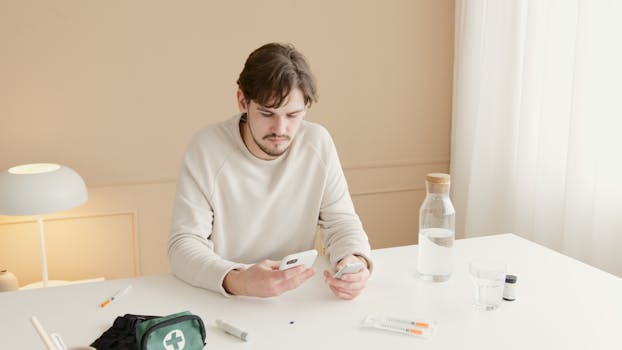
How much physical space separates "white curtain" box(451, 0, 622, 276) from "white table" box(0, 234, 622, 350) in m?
0.83

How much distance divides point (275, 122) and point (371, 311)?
62 centimetres

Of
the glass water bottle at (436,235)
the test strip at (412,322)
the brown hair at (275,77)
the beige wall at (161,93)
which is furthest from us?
the beige wall at (161,93)

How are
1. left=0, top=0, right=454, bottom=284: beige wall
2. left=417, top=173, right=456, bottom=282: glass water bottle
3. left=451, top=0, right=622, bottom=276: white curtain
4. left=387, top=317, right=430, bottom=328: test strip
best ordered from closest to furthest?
left=387, top=317, right=430, bottom=328: test strip, left=417, top=173, right=456, bottom=282: glass water bottle, left=451, top=0, right=622, bottom=276: white curtain, left=0, top=0, right=454, bottom=284: beige wall

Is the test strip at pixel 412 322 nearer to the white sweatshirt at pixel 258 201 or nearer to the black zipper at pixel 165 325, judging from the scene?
the white sweatshirt at pixel 258 201

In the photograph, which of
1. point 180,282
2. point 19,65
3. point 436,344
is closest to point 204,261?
point 180,282

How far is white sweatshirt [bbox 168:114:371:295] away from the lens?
1.73 meters

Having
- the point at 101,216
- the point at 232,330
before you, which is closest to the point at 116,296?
the point at 232,330

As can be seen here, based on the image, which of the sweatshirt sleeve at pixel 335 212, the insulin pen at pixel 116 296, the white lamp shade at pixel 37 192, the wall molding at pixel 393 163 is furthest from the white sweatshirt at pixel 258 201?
the wall molding at pixel 393 163

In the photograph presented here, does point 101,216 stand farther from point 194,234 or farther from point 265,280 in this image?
point 265,280

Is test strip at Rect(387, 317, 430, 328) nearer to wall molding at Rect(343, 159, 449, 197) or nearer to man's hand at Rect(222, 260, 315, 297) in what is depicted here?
man's hand at Rect(222, 260, 315, 297)

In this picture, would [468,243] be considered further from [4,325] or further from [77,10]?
[77,10]

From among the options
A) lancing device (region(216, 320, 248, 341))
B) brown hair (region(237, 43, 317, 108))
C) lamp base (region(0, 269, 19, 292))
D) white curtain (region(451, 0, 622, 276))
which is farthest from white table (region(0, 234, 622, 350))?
lamp base (region(0, 269, 19, 292))

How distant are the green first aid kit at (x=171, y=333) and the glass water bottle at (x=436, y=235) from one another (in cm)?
67

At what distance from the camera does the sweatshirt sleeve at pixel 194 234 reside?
5.02ft
